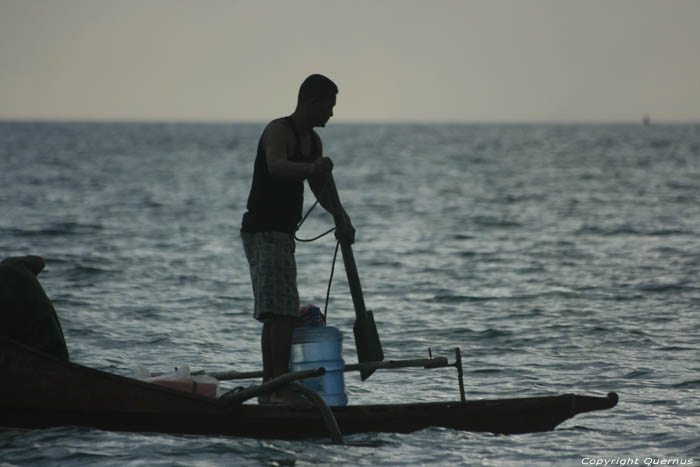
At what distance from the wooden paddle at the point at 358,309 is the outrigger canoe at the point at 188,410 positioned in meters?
0.47

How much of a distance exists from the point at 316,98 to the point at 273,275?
136cm

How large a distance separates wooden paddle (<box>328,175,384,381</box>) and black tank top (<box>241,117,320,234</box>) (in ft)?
1.03

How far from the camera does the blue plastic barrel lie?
25.1ft

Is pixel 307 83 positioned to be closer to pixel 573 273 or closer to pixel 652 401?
pixel 652 401

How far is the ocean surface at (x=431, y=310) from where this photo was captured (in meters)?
7.67

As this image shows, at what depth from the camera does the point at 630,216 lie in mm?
32812

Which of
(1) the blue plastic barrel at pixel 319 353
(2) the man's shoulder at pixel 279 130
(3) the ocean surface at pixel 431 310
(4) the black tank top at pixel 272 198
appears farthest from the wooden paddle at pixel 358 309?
(3) the ocean surface at pixel 431 310

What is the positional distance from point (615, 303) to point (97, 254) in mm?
11990

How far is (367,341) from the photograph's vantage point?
7.82 metres

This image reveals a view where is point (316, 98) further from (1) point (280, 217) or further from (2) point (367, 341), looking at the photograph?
(2) point (367, 341)

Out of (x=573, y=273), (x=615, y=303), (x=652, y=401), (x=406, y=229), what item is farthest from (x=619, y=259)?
(x=652, y=401)

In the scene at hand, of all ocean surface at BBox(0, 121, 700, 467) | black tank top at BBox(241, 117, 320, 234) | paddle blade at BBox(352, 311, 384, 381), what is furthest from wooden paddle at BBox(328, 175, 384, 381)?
ocean surface at BBox(0, 121, 700, 467)

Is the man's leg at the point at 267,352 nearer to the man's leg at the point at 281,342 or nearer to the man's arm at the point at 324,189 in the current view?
the man's leg at the point at 281,342

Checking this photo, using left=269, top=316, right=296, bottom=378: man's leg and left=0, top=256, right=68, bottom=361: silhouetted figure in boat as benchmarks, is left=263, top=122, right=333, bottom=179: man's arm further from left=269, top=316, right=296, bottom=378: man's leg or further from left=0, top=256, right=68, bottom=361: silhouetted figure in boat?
left=0, top=256, right=68, bottom=361: silhouetted figure in boat
